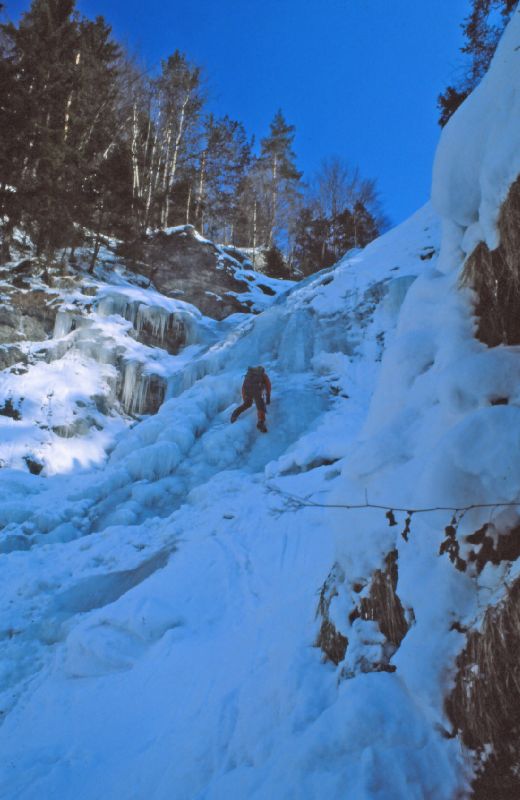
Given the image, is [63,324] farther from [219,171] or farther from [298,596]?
[219,171]

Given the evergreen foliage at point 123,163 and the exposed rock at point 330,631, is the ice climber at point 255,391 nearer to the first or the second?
the exposed rock at point 330,631

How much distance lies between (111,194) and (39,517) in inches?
560

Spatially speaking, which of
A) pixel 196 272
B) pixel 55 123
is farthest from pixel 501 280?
pixel 55 123

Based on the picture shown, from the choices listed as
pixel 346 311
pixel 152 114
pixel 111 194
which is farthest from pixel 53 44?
pixel 346 311

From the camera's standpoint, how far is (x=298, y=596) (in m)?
3.95

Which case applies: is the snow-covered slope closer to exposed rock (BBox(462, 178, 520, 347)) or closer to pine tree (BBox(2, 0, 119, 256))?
exposed rock (BBox(462, 178, 520, 347))

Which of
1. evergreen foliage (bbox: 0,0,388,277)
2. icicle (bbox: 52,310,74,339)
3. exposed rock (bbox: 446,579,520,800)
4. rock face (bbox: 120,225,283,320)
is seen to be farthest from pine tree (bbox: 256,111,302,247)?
exposed rock (bbox: 446,579,520,800)

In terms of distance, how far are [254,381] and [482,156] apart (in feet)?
22.0

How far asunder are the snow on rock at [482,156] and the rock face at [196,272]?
15819mm

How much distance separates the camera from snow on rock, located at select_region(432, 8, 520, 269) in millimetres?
2176

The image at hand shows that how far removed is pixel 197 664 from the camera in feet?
11.3

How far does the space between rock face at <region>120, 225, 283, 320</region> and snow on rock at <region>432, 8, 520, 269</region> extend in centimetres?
1582

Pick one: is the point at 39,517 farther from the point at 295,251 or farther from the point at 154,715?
the point at 295,251

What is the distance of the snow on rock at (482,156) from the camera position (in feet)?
7.14
